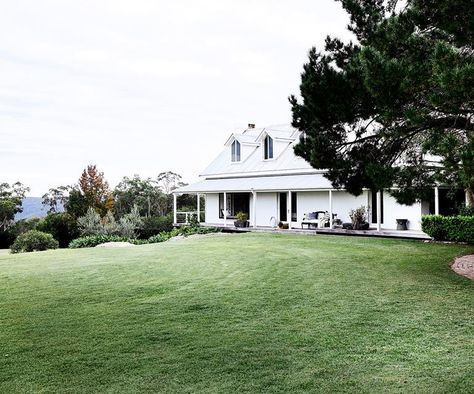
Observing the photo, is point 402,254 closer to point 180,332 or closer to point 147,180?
point 180,332

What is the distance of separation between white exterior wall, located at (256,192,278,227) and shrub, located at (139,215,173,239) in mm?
6293

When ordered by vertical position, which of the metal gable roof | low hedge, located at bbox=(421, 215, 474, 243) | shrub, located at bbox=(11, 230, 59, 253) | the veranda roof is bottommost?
shrub, located at bbox=(11, 230, 59, 253)

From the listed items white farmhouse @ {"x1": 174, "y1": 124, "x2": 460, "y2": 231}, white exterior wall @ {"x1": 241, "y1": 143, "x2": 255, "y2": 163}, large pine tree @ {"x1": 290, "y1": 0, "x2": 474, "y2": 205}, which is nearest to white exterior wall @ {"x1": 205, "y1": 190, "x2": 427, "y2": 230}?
white farmhouse @ {"x1": 174, "y1": 124, "x2": 460, "y2": 231}

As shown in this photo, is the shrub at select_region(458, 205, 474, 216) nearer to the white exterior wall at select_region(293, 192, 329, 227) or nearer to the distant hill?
the white exterior wall at select_region(293, 192, 329, 227)

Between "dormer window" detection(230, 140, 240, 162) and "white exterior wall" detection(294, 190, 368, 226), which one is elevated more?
"dormer window" detection(230, 140, 240, 162)

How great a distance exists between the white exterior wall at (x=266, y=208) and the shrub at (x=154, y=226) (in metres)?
6.29

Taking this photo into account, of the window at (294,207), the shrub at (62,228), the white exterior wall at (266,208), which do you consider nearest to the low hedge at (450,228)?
the window at (294,207)

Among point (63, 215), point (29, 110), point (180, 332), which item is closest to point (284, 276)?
point (180, 332)

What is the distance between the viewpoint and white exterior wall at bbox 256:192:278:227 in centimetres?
3012

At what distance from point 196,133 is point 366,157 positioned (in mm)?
34469

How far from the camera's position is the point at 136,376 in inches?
216

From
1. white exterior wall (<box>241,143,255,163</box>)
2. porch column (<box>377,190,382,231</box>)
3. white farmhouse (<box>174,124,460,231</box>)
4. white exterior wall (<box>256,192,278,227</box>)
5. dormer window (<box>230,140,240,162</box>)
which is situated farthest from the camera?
dormer window (<box>230,140,240,162</box>)

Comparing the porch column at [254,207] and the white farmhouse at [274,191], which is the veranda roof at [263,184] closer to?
the white farmhouse at [274,191]

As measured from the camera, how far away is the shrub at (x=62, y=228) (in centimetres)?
2955
